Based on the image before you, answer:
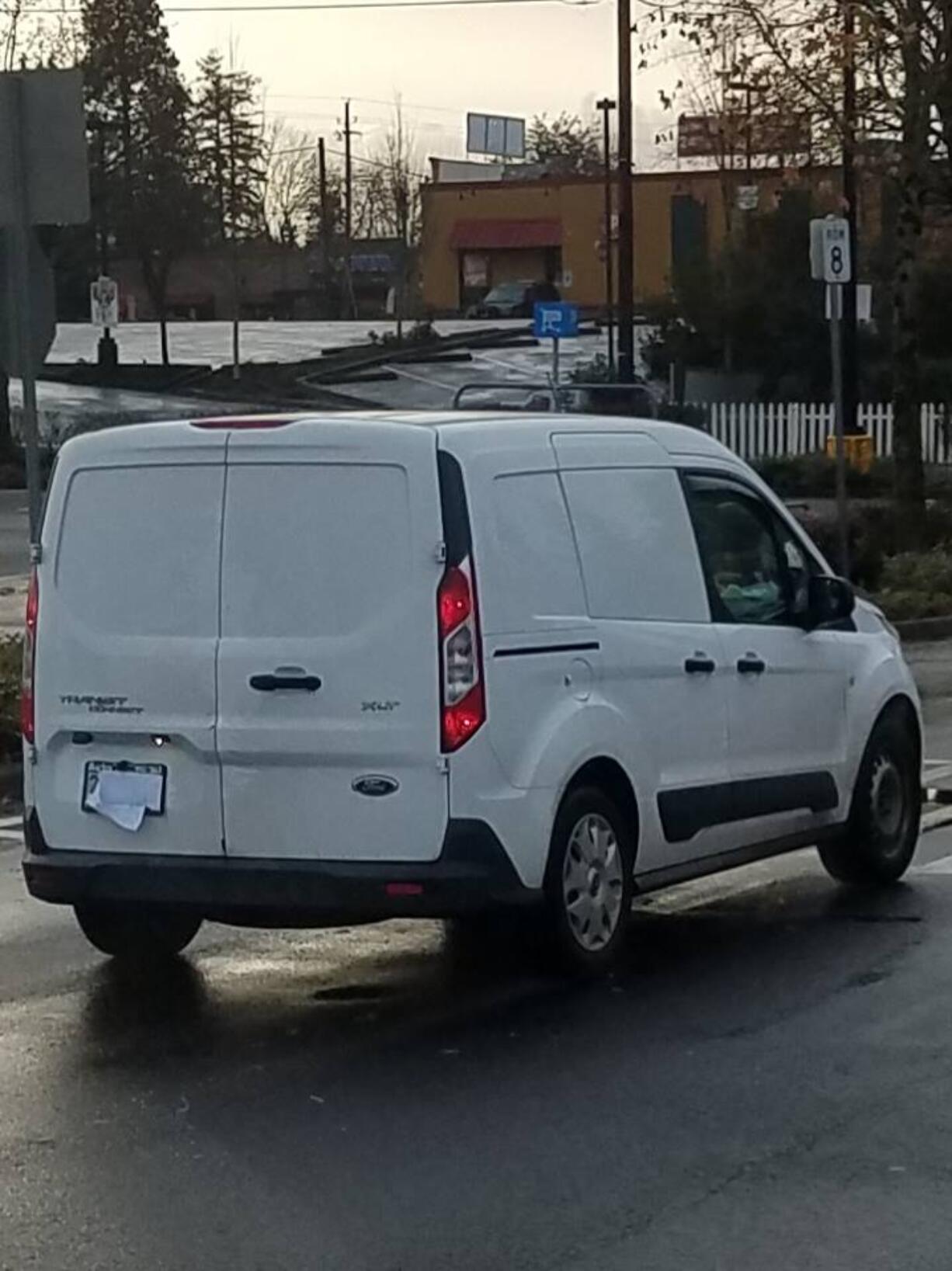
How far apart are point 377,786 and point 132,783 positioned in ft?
2.87

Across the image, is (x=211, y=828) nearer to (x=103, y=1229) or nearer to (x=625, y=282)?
(x=103, y=1229)

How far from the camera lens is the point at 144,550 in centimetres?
845

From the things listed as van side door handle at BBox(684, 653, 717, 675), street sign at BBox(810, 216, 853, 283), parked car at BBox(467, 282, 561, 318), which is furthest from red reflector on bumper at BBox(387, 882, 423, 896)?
parked car at BBox(467, 282, 561, 318)

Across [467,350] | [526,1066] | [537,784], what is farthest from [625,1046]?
[467,350]

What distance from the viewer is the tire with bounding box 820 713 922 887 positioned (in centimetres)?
1039

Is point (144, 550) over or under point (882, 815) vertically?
over

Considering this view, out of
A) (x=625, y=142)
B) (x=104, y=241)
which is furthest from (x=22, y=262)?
(x=104, y=241)

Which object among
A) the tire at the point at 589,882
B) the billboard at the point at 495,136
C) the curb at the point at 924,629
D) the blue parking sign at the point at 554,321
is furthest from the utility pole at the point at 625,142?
the billboard at the point at 495,136

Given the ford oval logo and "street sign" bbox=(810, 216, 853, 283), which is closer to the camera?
the ford oval logo

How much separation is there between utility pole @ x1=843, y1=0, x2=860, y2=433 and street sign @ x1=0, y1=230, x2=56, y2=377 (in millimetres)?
10353

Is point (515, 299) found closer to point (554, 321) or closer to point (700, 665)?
point (554, 321)

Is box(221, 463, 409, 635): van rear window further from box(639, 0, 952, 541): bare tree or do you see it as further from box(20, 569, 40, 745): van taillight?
box(639, 0, 952, 541): bare tree

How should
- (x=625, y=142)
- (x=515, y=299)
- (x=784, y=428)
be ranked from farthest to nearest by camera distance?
(x=515, y=299)
(x=784, y=428)
(x=625, y=142)

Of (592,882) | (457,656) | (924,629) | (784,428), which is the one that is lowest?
(924,629)
